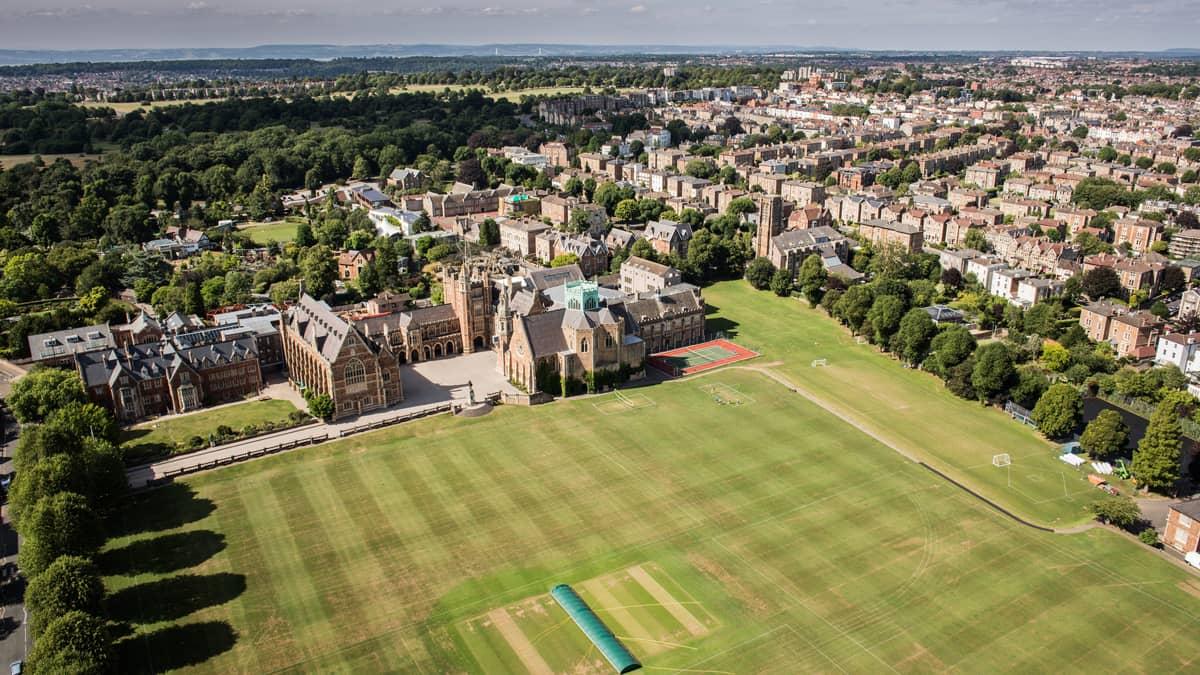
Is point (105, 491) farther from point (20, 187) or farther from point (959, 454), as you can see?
point (20, 187)

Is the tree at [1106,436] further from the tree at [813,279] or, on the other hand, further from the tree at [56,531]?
the tree at [56,531]

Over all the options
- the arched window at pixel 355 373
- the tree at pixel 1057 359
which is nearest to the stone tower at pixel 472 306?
the arched window at pixel 355 373

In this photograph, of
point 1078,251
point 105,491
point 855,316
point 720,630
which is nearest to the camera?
point 720,630

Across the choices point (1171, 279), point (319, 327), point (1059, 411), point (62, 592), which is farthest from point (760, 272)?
point (62, 592)

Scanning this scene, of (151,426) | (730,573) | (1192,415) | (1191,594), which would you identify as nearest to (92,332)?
(151,426)

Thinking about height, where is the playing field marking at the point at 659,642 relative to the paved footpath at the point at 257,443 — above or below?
below

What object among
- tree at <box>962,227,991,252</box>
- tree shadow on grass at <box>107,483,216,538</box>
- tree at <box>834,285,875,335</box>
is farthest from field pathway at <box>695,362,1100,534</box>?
tree at <box>962,227,991,252</box>

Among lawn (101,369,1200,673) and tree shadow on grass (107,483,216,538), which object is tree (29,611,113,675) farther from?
tree shadow on grass (107,483,216,538)
